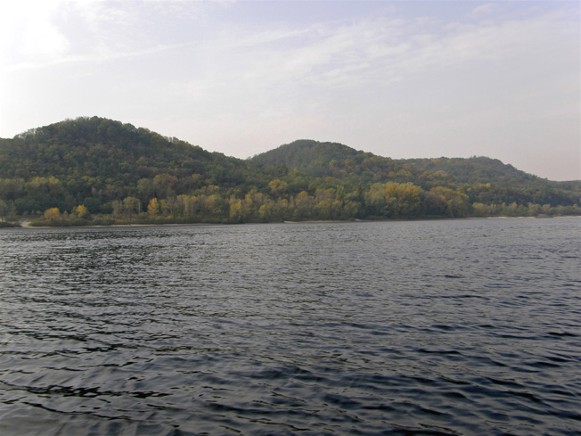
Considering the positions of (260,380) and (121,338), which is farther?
(121,338)

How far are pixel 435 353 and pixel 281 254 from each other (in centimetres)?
5334

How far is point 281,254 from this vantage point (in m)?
73.2

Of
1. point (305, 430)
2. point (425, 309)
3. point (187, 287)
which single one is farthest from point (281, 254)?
point (305, 430)

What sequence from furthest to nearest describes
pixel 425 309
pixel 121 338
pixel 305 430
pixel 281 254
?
pixel 281 254, pixel 425 309, pixel 121 338, pixel 305 430

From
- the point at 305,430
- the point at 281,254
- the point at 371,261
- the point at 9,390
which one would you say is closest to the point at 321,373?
the point at 305,430

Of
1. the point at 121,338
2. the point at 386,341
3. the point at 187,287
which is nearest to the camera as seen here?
the point at 386,341

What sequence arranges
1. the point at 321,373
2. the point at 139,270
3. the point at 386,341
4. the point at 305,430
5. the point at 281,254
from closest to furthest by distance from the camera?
the point at 305,430 → the point at 321,373 → the point at 386,341 → the point at 139,270 → the point at 281,254

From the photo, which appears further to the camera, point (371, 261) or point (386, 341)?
point (371, 261)

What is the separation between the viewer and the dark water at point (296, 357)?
14469mm

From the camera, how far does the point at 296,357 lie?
800 inches

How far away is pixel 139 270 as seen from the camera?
2212 inches

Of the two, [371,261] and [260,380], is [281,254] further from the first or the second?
[260,380]

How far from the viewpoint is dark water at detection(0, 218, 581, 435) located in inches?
570

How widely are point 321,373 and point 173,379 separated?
6.29m
